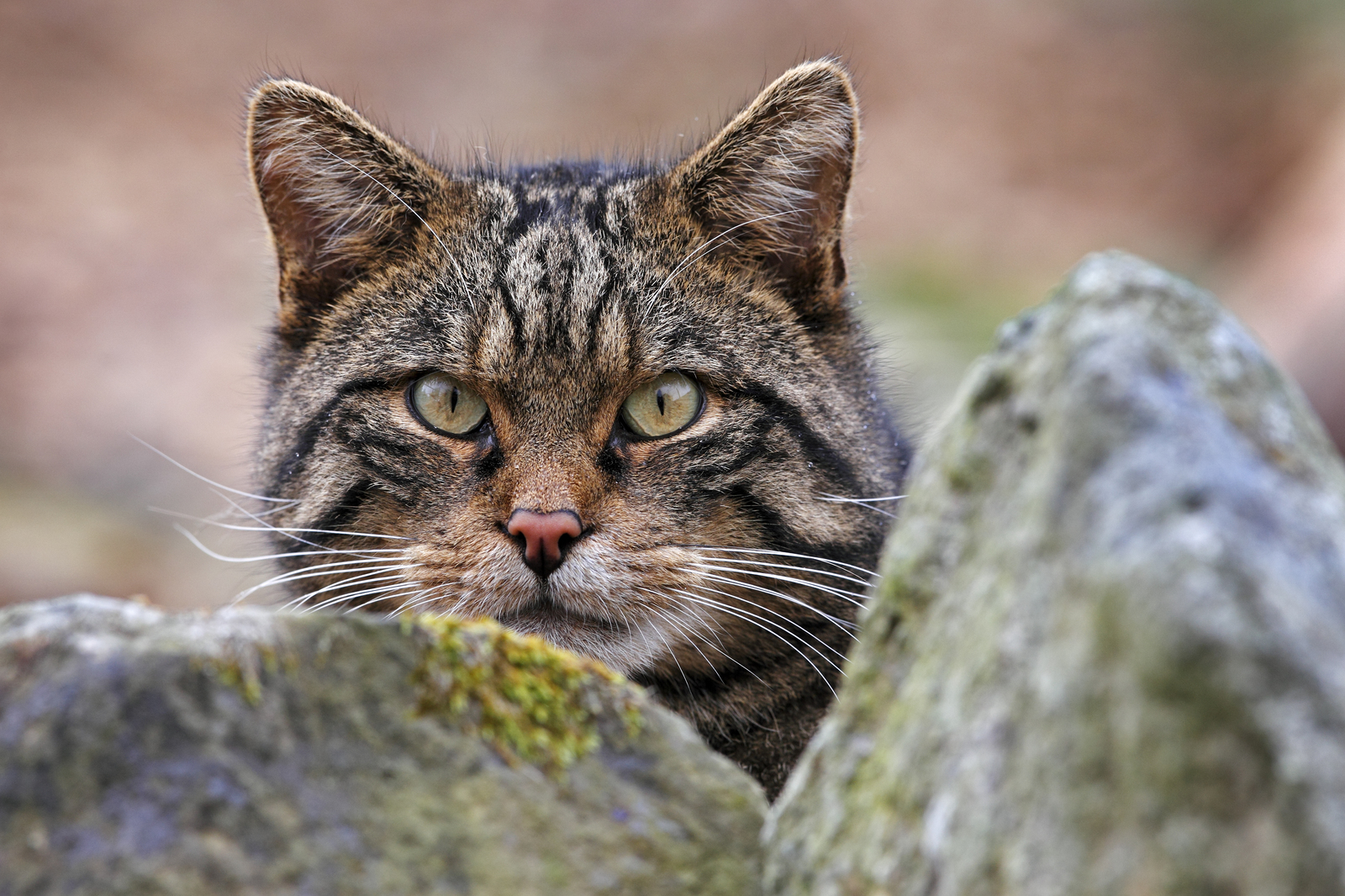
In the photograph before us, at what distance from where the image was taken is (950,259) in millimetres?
12922

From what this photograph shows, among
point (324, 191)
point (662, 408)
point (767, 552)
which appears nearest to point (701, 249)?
point (662, 408)

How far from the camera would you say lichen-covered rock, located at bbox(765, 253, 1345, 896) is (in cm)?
104

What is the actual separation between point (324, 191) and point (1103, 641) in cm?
281

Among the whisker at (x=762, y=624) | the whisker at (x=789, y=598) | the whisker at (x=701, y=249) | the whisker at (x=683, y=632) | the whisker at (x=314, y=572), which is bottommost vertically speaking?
the whisker at (x=314, y=572)

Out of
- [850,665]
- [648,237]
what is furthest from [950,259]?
[850,665]

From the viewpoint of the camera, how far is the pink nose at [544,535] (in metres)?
2.73

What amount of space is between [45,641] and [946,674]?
3.67 ft

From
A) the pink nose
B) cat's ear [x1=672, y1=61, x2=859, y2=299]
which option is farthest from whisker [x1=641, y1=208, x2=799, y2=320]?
the pink nose

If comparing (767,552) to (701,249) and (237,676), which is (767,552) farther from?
(237,676)

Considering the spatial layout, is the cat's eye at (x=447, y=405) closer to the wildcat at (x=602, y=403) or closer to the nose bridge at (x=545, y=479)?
the wildcat at (x=602, y=403)

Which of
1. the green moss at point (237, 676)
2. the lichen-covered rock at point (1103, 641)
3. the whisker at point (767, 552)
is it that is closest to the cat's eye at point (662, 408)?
the whisker at point (767, 552)

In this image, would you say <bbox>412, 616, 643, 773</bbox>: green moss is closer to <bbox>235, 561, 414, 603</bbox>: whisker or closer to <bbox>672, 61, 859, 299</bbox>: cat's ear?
<bbox>235, 561, 414, 603</bbox>: whisker

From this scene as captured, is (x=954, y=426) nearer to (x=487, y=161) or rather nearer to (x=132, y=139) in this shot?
(x=487, y=161)

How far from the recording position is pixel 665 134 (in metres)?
14.1
